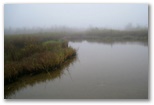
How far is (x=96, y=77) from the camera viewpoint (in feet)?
7.03

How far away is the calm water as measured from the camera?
2.09m

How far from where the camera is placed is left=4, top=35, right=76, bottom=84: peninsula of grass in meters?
2.12

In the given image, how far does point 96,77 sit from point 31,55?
2.27 feet

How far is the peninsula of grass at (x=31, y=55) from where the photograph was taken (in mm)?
2121

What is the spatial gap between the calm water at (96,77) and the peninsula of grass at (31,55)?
0.24ft

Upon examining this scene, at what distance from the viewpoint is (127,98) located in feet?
6.82

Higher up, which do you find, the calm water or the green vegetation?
the green vegetation

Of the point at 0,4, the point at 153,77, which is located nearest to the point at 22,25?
the point at 0,4

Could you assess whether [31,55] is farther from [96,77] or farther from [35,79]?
[96,77]

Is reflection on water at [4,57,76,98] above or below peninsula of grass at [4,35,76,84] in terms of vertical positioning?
below

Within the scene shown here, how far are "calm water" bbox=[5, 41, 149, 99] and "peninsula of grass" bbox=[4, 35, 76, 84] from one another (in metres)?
0.07

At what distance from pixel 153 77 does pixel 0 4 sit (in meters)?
1.69

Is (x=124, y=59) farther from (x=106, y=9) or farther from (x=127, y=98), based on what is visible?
(x=106, y=9)

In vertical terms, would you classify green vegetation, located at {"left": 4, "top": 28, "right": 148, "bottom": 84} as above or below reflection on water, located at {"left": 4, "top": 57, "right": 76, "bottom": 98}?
above
